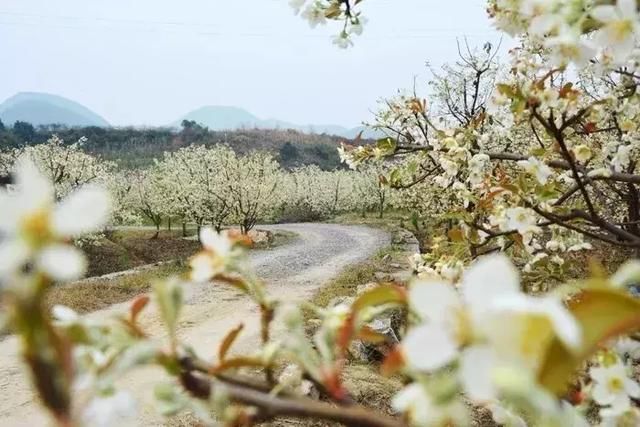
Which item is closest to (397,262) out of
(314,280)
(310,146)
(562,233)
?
(314,280)

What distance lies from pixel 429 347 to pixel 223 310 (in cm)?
840

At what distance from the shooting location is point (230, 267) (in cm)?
58

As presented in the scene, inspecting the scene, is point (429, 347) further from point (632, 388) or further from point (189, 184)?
point (189, 184)

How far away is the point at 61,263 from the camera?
32cm

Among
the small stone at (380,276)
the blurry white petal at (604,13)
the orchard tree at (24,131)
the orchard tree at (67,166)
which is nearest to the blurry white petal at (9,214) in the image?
the blurry white petal at (604,13)

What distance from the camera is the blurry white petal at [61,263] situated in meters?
0.32

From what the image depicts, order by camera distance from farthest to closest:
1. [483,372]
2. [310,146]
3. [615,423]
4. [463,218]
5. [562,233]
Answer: [310,146]
[562,233]
[463,218]
[615,423]
[483,372]

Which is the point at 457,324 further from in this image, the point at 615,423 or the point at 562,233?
the point at 562,233

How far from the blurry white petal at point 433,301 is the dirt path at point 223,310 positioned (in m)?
0.24

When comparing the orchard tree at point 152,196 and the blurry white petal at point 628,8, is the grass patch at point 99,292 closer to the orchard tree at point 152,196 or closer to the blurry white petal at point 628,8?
the blurry white petal at point 628,8

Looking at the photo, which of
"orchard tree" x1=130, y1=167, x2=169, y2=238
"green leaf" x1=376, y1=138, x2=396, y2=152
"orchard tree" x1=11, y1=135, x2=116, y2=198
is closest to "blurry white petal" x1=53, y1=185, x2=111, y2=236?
"green leaf" x1=376, y1=138, x2=396, y2=152

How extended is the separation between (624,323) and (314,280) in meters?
11.3

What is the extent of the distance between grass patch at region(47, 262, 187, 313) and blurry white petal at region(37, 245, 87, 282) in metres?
8.40

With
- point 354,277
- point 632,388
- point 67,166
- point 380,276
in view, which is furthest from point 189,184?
point 632,388
